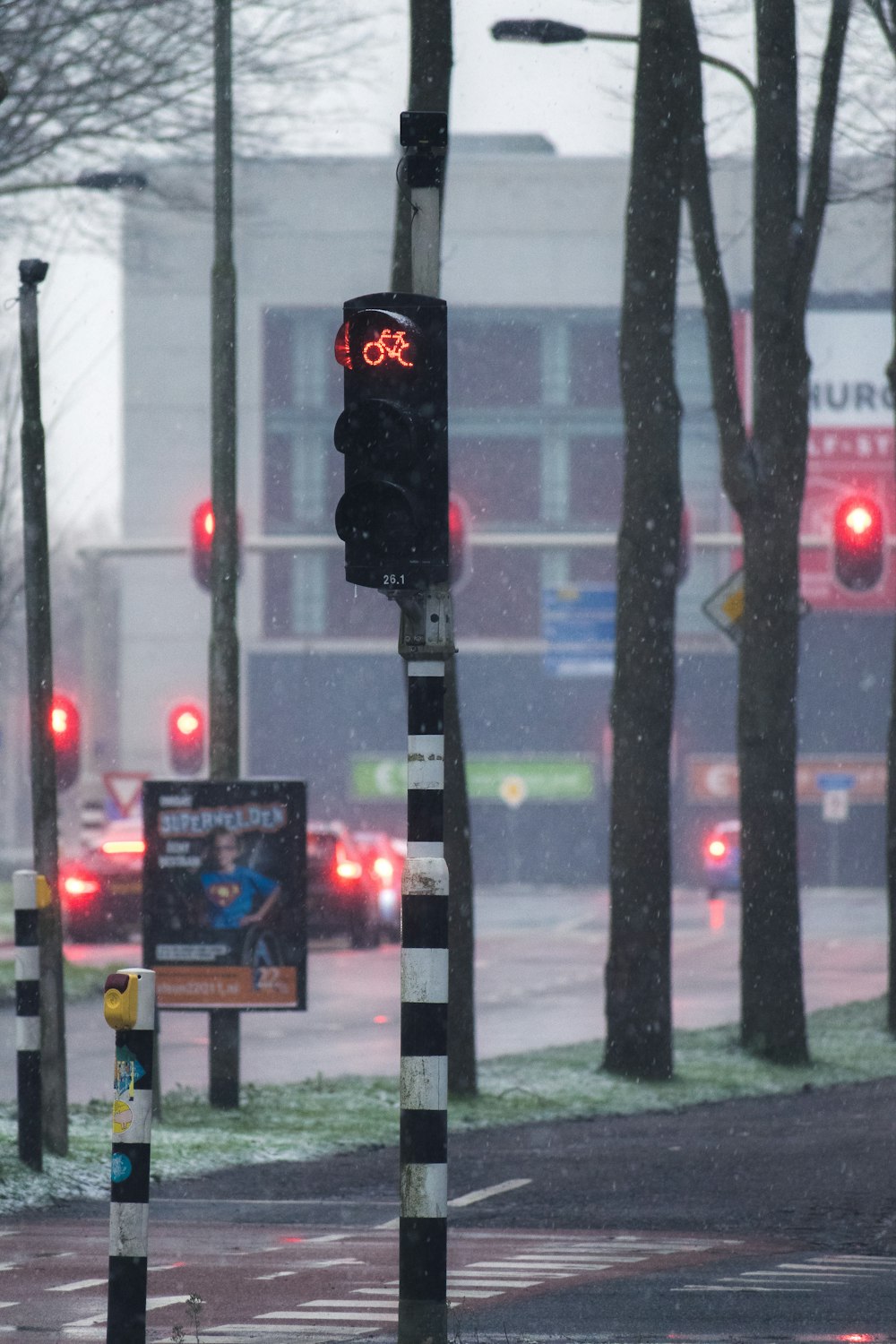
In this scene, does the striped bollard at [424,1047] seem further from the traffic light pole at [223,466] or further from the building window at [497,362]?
the building window at [497,362]

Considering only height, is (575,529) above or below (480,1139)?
above

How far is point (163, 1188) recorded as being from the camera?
12.0 m

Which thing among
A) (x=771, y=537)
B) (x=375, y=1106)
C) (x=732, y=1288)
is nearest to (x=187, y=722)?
(x=771, y=537)

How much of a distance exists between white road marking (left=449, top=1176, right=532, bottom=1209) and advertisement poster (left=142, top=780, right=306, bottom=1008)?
308 centimetres

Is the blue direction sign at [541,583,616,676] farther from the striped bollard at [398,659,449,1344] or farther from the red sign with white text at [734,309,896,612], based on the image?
the striped bollard at [398,659,449,1344]

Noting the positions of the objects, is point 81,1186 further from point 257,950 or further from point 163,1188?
point 257,950

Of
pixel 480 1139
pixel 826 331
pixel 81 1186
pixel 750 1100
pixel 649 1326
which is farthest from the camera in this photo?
pixel 826 331

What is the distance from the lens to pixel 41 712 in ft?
41.1

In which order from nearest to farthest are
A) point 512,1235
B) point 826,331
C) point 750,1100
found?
point 512,1235
point 750,1100
point 826,331

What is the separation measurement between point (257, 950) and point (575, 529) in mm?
52378

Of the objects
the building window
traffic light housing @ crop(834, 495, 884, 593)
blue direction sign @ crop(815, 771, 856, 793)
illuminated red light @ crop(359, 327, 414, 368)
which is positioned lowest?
blue direction sign @ crop(815, 771, 856, 793)

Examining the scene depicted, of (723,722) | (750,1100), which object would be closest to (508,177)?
(723,722)

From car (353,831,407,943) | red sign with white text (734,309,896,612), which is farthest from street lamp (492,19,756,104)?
red sign with white text (734,309,896,612)

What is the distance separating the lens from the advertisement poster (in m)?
14.9
